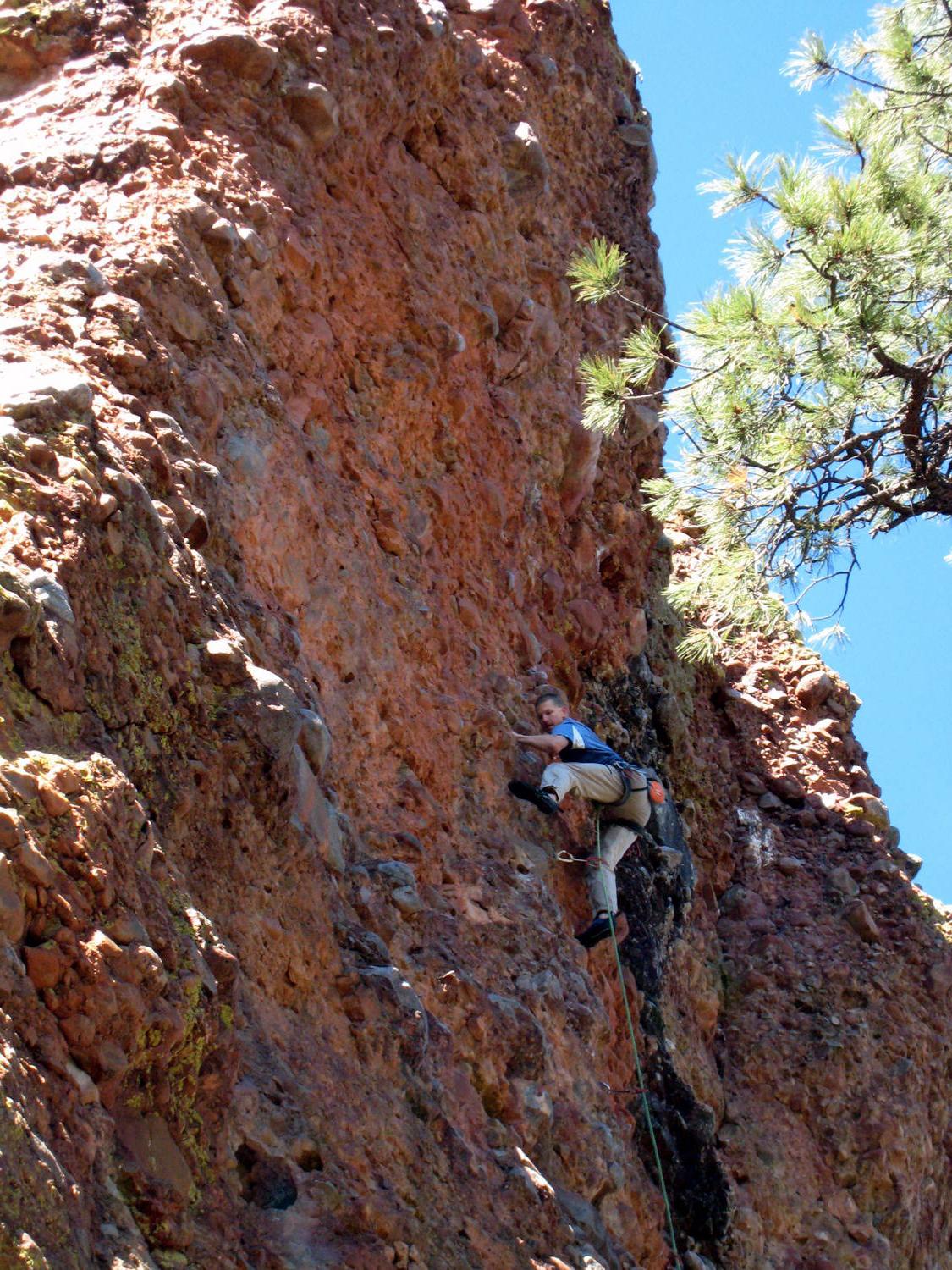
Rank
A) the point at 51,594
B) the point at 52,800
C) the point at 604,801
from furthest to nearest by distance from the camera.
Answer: the point at 604,801, the point at 51,594, the point at 52,800

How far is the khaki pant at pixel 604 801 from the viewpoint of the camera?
734cm

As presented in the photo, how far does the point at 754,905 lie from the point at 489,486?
3.43 m

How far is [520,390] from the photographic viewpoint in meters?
8.67

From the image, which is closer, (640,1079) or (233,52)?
(233,52)

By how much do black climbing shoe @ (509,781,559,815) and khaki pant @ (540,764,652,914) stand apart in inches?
2.0

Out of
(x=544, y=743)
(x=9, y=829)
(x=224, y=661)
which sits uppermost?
(x=544, y=743)

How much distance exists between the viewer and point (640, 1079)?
24.1 feet

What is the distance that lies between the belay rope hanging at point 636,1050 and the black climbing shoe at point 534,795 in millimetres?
281

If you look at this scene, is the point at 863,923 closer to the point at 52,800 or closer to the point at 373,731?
the point at 373,731

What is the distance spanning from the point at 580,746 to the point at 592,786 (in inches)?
9.5

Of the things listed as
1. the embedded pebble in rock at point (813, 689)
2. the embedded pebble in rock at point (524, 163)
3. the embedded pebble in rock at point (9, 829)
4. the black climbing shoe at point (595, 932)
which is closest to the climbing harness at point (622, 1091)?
the black climbing shoe at point (595, 932)

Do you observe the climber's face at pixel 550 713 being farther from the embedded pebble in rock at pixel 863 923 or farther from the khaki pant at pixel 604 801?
the embedded pebble in rock at pixel 863 923

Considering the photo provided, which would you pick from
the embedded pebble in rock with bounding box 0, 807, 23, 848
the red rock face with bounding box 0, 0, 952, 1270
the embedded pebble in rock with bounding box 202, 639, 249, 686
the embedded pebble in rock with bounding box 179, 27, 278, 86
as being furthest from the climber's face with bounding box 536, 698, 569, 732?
the embedded pebble in rock with bounding box 0, 807, 23, 848

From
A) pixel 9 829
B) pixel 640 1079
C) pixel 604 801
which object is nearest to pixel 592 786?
pixel 604 801
